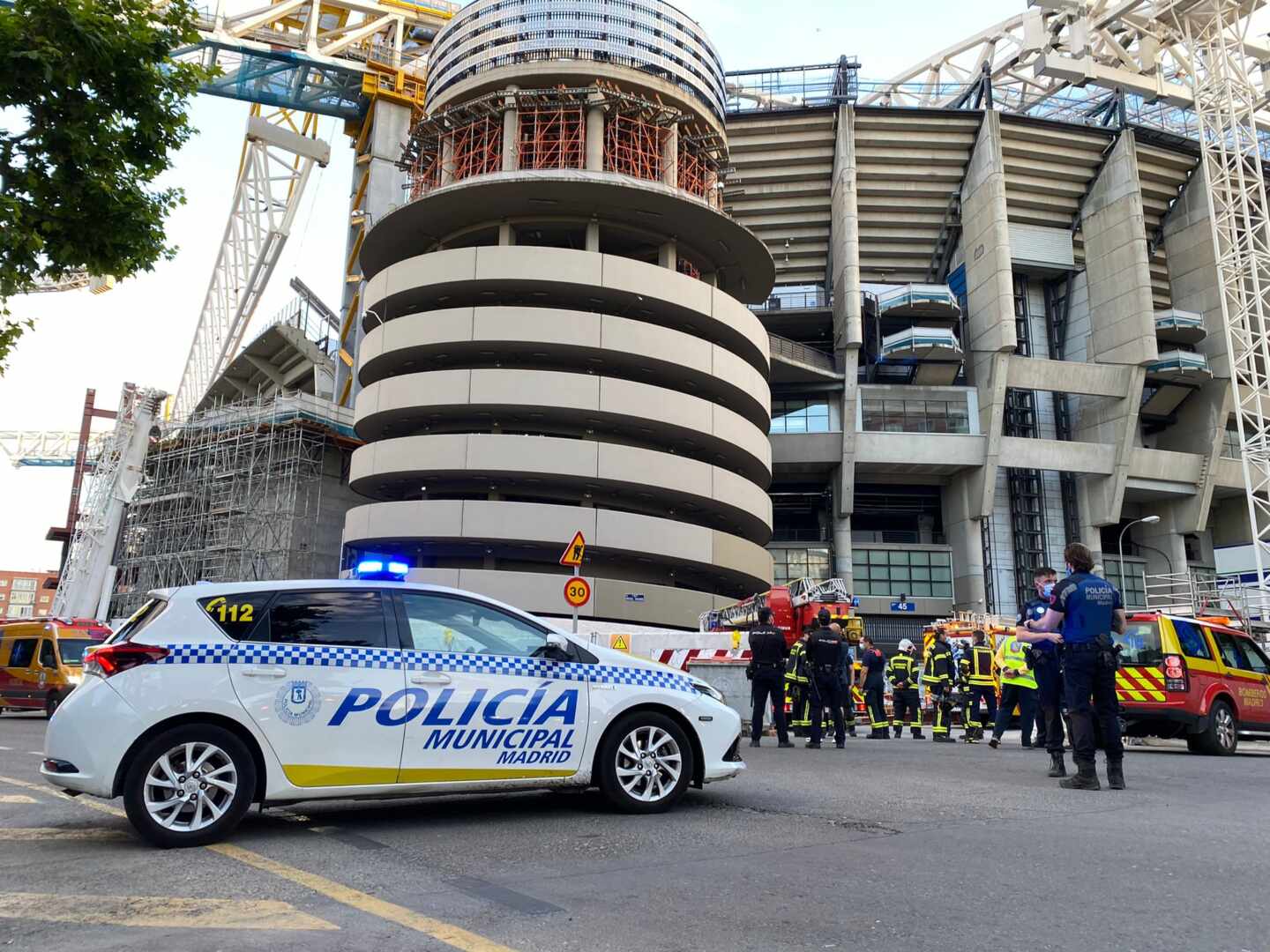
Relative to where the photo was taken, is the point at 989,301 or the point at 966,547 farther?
the point at 966,547

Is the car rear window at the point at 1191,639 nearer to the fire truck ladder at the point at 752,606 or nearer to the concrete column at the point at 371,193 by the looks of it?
the fire truck ladder at the point at 752,606

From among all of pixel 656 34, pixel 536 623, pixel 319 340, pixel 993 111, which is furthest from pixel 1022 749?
pixel 319 340

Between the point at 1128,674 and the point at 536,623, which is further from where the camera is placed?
the point at 1128,674

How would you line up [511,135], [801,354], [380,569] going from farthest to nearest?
[801,354], [511,135], [380,569]

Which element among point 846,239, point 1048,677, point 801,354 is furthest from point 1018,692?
point 846,239

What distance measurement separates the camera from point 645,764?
6410 mm

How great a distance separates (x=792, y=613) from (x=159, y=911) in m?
16.8

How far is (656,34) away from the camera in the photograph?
36750 millimetres

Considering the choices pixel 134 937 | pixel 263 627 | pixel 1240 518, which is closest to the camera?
pixel 134 937

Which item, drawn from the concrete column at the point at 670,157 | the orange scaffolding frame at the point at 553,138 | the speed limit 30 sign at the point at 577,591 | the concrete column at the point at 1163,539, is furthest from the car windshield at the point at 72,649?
the concrete column at the point at 1163,539

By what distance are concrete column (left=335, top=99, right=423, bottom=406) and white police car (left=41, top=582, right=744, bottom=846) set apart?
3693 centimetres

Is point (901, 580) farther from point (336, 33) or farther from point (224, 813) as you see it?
point (224, 813)

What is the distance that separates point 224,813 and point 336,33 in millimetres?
45527

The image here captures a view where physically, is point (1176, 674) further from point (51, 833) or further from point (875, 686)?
point (51, 833)
